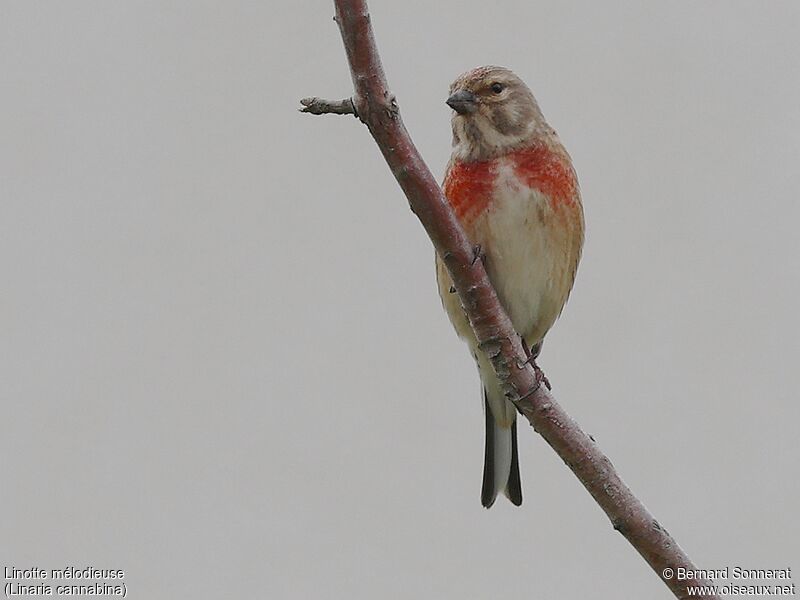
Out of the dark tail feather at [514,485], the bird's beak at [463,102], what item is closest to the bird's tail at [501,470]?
the dark tail feather at [514,485]

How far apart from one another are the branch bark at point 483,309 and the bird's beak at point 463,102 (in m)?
1.41

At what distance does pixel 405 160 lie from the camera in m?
3.71

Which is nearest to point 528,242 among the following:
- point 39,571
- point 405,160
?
point 405,160

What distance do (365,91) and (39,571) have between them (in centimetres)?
293

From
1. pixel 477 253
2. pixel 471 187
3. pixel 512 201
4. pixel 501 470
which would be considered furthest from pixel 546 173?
pixel 501 470

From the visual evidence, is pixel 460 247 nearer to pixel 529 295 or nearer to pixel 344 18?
pixel 344 18

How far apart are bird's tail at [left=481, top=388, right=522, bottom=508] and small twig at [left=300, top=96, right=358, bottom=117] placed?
2863 millimetres

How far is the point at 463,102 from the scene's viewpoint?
17.8ft

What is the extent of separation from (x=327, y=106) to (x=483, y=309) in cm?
116

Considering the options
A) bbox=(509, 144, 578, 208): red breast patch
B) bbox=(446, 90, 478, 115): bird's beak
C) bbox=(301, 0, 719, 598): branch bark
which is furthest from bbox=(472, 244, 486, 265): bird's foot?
bbox=(446, 90, 478, 115): bird's beak

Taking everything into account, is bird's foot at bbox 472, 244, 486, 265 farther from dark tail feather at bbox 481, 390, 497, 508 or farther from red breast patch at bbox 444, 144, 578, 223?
dark tail feather at bbox 481, 390, 497, 508

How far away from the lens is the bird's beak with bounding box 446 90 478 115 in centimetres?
539

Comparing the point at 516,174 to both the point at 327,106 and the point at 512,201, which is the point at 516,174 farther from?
the point at 327,106

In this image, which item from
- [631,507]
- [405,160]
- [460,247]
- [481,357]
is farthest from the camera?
[481,357]
